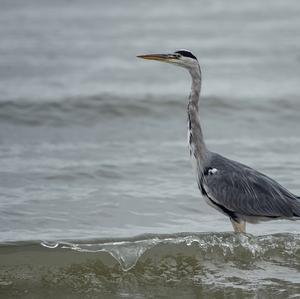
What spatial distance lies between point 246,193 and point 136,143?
13.0 feet

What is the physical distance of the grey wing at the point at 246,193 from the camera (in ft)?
29.0

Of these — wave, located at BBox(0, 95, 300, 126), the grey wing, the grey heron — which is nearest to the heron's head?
the grey heron

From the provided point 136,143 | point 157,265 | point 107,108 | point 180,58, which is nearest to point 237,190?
point 157,265

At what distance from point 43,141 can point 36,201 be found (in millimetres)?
2743

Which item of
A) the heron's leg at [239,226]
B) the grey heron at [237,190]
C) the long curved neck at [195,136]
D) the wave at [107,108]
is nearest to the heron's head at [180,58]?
the long curved neck at [195,136]

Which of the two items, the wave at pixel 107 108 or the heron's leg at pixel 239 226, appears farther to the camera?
the wave at pixel 107 108

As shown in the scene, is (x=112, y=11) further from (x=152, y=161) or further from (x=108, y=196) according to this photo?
(x=108, y=196)

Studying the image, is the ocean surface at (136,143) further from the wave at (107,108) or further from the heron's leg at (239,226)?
the heron's leg at (239,226)

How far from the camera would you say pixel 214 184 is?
8.98m

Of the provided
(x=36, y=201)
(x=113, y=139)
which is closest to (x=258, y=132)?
(x=113, y=139)

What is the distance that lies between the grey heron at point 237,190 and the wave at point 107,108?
5096 millimetres

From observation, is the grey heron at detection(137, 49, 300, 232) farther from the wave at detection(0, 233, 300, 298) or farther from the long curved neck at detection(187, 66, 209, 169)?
the wave at detection(0, 233, 300, 298)

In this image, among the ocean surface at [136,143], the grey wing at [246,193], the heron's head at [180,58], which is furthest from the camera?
the heron's head at [180,58]

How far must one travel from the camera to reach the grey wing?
8844 mm
